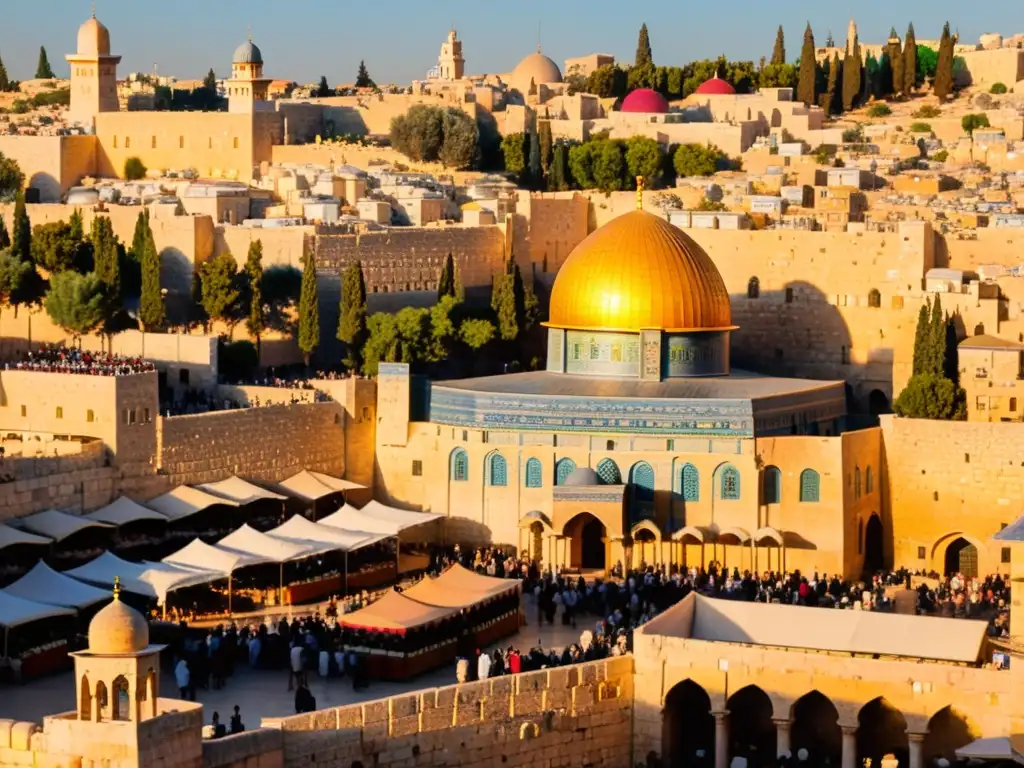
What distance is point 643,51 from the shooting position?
87.4 meters

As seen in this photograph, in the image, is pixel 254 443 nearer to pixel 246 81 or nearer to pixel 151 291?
pixel 151 291

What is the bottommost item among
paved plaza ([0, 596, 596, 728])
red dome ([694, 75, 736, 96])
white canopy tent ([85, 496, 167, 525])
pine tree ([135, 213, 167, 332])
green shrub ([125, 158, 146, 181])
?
paved plaza ([0, 596, 596, 728])

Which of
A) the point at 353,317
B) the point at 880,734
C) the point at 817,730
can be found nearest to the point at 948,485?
the point at 353,317

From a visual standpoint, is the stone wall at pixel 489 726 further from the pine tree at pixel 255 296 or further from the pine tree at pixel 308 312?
the pine tree at pixel 255 296

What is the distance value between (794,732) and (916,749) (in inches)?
70.2

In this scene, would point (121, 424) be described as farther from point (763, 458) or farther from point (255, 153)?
point (255, 153)

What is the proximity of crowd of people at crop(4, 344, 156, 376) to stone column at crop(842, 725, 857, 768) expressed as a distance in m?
14.5

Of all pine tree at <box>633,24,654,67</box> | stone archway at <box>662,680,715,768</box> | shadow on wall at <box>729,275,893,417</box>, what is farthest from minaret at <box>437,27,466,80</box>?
stone archway at <box>662,680,715,768</box>

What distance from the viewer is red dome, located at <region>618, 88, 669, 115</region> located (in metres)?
77.2

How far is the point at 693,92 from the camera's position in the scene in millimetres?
83625

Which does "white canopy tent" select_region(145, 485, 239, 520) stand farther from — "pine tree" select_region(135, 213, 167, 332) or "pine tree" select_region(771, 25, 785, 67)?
"pine tree" select_region(771, 25, 785, 67)

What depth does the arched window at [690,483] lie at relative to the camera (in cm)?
4609

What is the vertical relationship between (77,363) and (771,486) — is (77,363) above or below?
above

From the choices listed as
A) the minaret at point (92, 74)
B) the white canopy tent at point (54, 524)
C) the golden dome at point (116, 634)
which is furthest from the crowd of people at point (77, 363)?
the minaret at point (92, 74)
